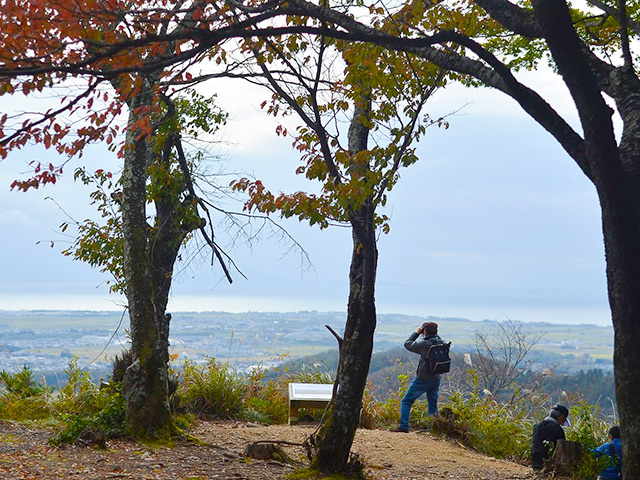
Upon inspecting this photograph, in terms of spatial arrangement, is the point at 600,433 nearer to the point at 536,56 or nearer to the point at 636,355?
the point at 636,355

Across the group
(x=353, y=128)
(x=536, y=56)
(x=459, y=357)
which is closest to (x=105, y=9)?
(x=353, y=128)

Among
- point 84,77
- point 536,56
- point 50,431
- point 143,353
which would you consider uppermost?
point 536,56

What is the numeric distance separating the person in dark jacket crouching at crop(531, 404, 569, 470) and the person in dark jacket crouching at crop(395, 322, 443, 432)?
194 centimetres

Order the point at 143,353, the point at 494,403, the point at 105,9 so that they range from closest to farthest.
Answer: the point at 105,9
the point at 143,353
the point at 494,403

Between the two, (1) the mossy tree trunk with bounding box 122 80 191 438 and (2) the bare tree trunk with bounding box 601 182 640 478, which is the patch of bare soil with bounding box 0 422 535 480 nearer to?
Result: (1) the mossy tree trunk with bounding box 122 80 191 438

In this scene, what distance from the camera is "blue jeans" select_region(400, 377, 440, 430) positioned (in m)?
9.30

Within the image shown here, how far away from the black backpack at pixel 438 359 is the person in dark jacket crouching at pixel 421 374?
0.34 feet

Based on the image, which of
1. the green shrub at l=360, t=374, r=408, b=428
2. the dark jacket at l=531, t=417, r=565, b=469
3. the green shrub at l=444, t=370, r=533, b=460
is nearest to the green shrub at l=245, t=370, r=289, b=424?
the green shrub at l=360, t=374, r=408, b=428

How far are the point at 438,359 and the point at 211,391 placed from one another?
143 inches

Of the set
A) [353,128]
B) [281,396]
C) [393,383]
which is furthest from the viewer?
[393,383]

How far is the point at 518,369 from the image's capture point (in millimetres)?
13211

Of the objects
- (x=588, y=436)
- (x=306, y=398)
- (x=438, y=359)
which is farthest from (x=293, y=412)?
(x=588, y=436)

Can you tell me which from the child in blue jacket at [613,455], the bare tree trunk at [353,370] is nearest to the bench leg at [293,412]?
the bare tree trunk at [353,370]

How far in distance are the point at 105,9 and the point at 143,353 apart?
422 centimetres
